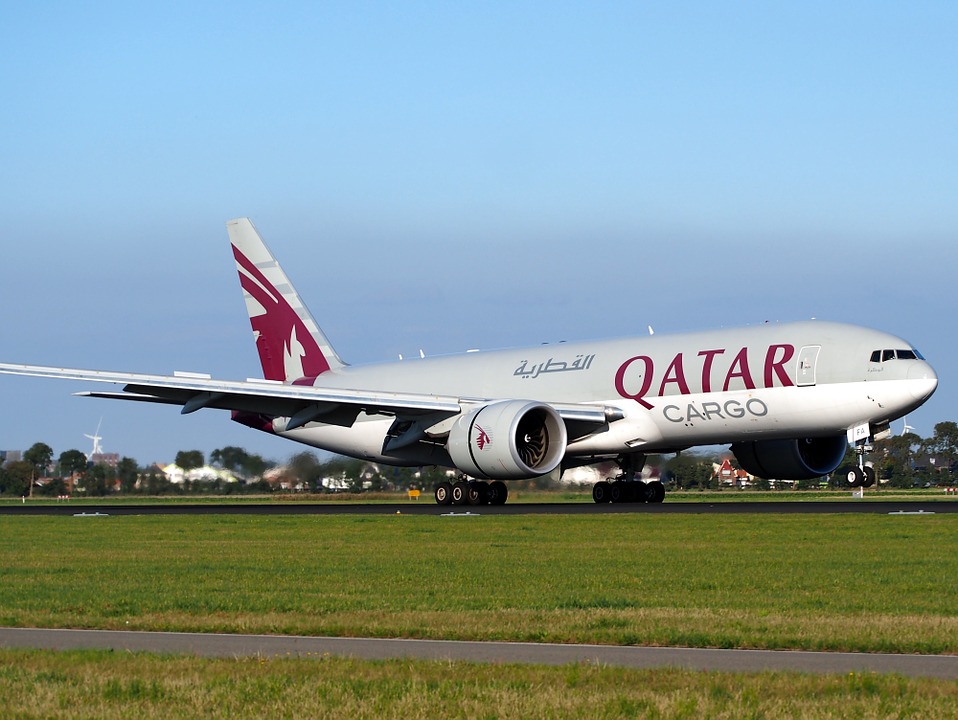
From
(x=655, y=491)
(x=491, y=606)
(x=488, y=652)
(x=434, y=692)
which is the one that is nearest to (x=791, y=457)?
(x=655, y=491)

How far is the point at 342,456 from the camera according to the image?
4700 centimetres

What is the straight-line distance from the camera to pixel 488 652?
11.2 metres

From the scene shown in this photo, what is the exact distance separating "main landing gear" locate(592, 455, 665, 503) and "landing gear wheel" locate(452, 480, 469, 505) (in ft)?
12.7

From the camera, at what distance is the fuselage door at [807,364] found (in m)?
34.4

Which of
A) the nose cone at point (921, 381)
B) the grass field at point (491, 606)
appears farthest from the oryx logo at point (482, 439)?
the nose cone at point (921, 381)

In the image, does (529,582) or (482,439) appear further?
(482,439)

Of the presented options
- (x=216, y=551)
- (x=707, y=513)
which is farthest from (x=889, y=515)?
(x=216, y=551)

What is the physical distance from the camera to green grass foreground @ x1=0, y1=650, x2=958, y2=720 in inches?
335

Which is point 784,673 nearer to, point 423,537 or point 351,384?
point 423,537

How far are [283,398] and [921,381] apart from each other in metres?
16.5

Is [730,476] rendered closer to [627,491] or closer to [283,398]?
[627,491]

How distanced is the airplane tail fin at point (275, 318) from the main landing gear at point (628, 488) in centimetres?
1220

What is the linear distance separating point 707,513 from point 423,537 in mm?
8627

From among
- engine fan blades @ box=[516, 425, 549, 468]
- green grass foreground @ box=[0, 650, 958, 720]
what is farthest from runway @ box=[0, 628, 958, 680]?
engine fan blades @ box=[516, 425, 549, 468]
